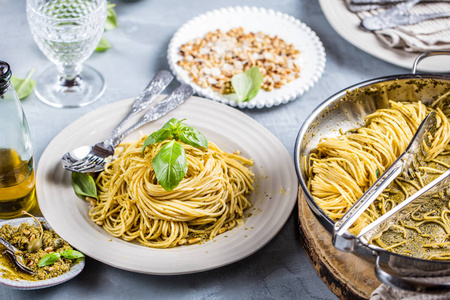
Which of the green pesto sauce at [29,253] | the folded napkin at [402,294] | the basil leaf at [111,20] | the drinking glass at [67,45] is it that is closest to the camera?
the folded napkin at [402,294]

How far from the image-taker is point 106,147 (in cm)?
181

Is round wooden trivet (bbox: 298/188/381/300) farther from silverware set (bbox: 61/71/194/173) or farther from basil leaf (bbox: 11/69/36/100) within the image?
basil leaf (bbox: 11/69/36/100)

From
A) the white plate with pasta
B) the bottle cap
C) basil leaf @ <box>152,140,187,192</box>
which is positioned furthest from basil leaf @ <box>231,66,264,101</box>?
the bottle cap

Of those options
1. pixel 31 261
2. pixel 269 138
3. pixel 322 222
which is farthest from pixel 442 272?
pixel 31 261

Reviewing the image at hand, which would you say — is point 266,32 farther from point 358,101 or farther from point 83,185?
point 83,185

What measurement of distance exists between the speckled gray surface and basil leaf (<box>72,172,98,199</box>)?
0.23 metres

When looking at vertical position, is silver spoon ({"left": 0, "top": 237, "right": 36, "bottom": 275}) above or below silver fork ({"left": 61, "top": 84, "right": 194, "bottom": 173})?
below

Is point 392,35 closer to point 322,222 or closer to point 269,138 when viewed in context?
point 269,138

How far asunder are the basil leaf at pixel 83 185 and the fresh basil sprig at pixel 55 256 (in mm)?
249

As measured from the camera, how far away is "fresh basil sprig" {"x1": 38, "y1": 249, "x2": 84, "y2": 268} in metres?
1.46

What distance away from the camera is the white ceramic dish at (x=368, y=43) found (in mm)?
2281

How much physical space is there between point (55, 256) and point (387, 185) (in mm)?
1005

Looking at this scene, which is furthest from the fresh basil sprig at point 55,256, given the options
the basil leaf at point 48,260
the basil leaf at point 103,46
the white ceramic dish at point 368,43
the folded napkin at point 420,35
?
the folded napkin at point 420,35

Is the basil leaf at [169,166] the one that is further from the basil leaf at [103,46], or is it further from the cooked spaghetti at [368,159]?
the basil leaf at [103,46]
